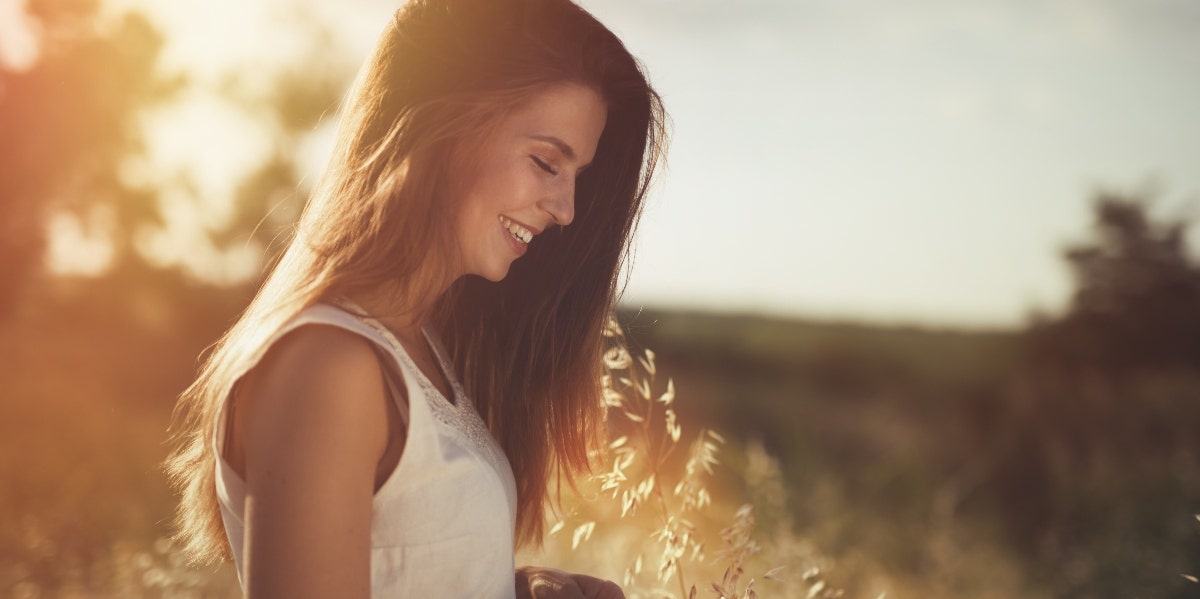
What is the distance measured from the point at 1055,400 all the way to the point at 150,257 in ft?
53.5

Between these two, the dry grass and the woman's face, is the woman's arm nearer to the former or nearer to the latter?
the woman's face

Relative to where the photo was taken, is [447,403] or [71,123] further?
[71,123]

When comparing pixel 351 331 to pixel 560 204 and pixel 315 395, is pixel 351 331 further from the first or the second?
pixel 560 204

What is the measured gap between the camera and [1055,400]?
18016mm

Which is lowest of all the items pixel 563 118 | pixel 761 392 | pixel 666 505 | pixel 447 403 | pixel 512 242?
pixel 761 392

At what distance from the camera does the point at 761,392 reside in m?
24.4

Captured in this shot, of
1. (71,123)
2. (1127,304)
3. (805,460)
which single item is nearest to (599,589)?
(805,460)

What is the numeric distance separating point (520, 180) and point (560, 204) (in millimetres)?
134

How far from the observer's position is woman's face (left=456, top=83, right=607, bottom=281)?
2053 mm

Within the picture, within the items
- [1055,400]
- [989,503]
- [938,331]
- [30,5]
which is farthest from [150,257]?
[938,331]

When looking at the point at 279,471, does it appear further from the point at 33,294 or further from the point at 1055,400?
the point at 1055,400

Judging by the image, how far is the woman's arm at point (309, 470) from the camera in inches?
58.7

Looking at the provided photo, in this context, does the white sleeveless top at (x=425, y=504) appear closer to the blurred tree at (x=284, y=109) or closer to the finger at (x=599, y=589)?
the finger at (x=599, y=589)

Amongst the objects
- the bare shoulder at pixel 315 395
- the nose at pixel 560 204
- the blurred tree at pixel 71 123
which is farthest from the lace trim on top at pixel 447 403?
the blurred tree at pixel 71 123
